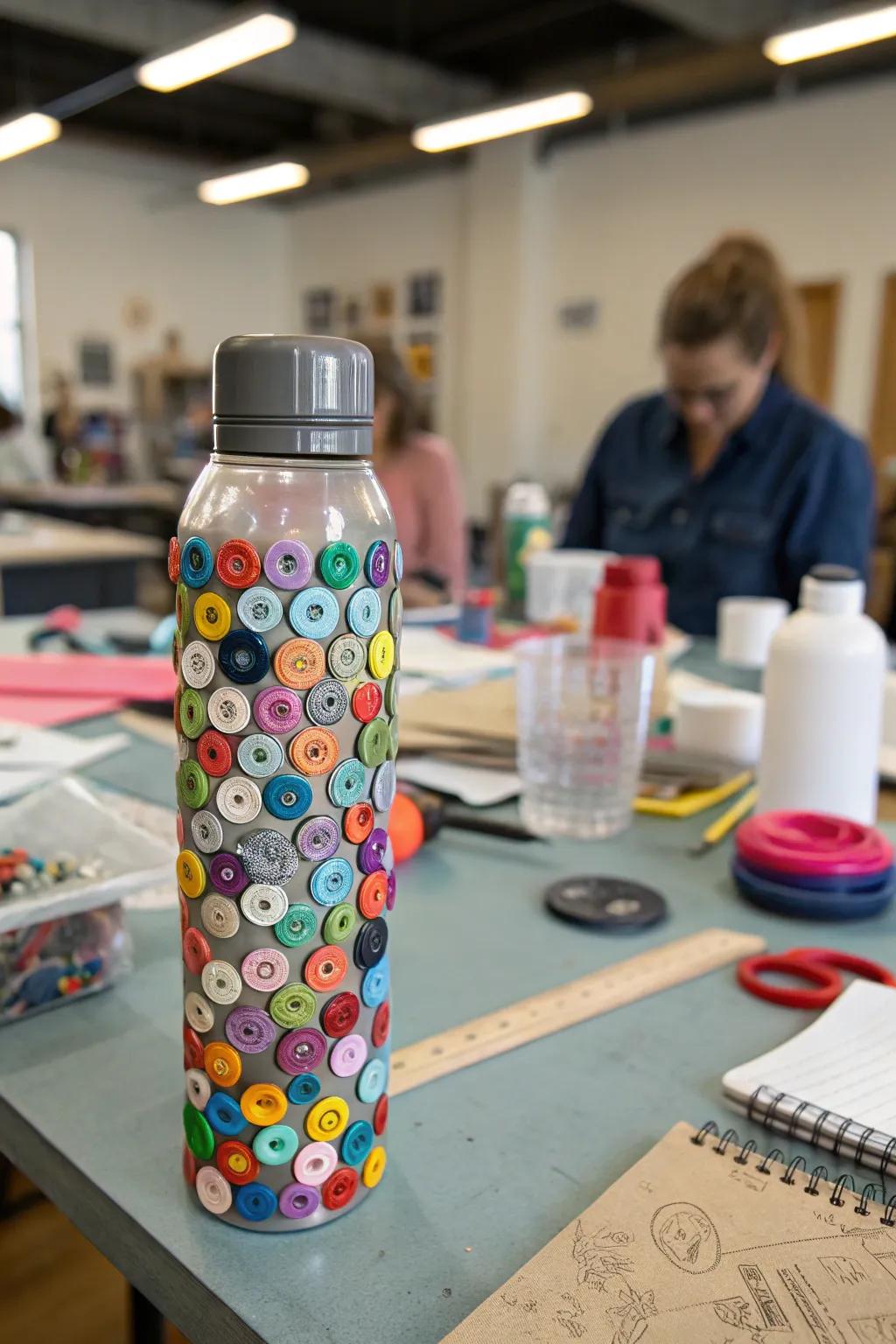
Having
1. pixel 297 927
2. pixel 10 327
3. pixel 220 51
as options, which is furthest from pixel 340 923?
pixel 10 327

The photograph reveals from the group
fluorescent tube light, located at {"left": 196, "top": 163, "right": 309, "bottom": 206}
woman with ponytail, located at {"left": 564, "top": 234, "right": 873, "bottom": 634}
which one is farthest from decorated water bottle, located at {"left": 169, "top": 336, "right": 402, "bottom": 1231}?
fluorescent tube light, located at {"left": 196, "top": 163, "right": 309, "bottom": 206}

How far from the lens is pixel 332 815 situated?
0.43 m

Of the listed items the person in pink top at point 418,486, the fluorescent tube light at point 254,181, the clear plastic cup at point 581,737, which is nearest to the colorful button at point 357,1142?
the clear plastic cup at point 581,737

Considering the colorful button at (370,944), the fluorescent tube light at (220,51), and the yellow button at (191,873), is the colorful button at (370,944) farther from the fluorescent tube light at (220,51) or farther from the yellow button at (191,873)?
the fluorescent tube light at (220,51)

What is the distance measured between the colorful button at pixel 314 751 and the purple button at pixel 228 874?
0.05m

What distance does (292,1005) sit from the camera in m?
0.43

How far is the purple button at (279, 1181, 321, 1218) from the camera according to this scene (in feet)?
1.48

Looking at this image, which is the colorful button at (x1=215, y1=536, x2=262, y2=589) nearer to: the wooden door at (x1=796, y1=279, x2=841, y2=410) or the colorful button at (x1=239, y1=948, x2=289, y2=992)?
the colorful button at (x1=239, y1=948, x2=289, y2=992)

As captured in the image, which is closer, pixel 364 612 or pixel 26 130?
pixel 364 612

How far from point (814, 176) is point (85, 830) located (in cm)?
594

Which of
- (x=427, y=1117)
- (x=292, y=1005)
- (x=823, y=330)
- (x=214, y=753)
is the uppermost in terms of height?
(x=823, y=330)

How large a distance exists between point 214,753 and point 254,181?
6.16 meters

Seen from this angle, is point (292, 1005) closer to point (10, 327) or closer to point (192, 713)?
point (192, 713)

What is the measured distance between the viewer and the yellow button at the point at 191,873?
43 centimetres
